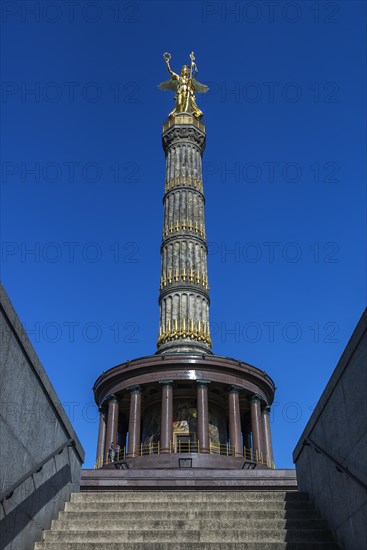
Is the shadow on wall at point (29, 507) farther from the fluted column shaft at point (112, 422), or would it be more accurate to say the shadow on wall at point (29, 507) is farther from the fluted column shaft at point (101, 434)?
the fluted column shaft at point (101, 434)

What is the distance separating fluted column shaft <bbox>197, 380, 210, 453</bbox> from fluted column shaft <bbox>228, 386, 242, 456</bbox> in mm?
1054

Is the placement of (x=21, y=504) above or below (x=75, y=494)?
below

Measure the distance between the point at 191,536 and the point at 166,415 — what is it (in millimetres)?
16066

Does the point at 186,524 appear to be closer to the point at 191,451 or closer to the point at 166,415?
the point at 166,415

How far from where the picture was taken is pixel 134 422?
2308cm

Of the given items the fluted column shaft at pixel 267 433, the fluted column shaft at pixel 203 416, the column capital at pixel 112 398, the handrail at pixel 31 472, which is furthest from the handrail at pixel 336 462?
the column capital at pixel 112 398

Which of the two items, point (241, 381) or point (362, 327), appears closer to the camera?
point (362, 327)

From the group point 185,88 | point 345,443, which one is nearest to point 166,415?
point 345,443

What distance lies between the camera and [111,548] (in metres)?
6.61

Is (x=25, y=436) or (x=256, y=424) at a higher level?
(x=256, y=424)

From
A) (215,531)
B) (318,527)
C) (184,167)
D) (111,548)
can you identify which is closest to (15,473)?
(111,548)

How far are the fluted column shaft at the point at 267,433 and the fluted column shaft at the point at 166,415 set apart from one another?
4.56 m

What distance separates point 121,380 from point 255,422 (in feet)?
19.4

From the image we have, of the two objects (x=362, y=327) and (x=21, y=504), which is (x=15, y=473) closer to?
(x=21, y=504)
